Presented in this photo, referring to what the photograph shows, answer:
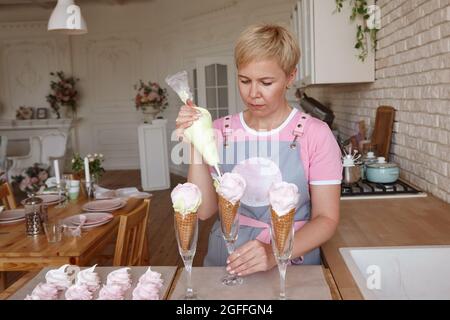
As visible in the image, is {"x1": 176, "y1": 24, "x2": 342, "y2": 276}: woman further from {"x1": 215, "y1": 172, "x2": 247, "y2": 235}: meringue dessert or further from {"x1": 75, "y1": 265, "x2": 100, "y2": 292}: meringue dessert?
{"x1": 75, "y1": 265, "x2": 100, "y2": 292}: meringue dessert

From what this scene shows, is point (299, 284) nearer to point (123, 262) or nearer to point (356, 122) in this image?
point (123, 262)

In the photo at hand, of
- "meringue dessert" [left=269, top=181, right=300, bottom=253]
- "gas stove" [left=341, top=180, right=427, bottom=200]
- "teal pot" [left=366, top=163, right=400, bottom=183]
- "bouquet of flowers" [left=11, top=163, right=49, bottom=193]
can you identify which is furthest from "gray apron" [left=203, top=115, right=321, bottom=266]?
"bouquet of flowers" [left=11, top=163, right=49, bottom=193]

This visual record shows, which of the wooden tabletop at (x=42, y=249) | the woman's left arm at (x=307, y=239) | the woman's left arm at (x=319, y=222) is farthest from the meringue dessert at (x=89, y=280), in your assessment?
the wooden tabletop at (x=42, y=249)

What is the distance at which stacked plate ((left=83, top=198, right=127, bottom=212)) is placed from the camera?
2736mm

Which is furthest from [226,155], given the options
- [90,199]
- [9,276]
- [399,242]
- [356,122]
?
[9,276]

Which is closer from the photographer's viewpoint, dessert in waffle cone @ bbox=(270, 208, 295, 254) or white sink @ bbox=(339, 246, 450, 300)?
dessert in waffle cone @ bbox=(270, 208, 295, 254)

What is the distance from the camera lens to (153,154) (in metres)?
6.60

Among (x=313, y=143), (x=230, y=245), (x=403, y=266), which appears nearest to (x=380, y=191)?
(x=403, y=266)

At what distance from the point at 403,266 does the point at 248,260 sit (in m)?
0.68

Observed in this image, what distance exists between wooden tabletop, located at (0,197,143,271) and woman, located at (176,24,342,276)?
0.78m

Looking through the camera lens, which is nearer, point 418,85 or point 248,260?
point 248,260

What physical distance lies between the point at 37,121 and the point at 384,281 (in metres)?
7.33

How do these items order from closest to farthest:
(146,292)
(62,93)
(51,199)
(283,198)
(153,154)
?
(283,198) < (146,292) < (51,199) < (153,154) < (62,93)

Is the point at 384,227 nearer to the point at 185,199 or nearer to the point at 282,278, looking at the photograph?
the point at 282,278
